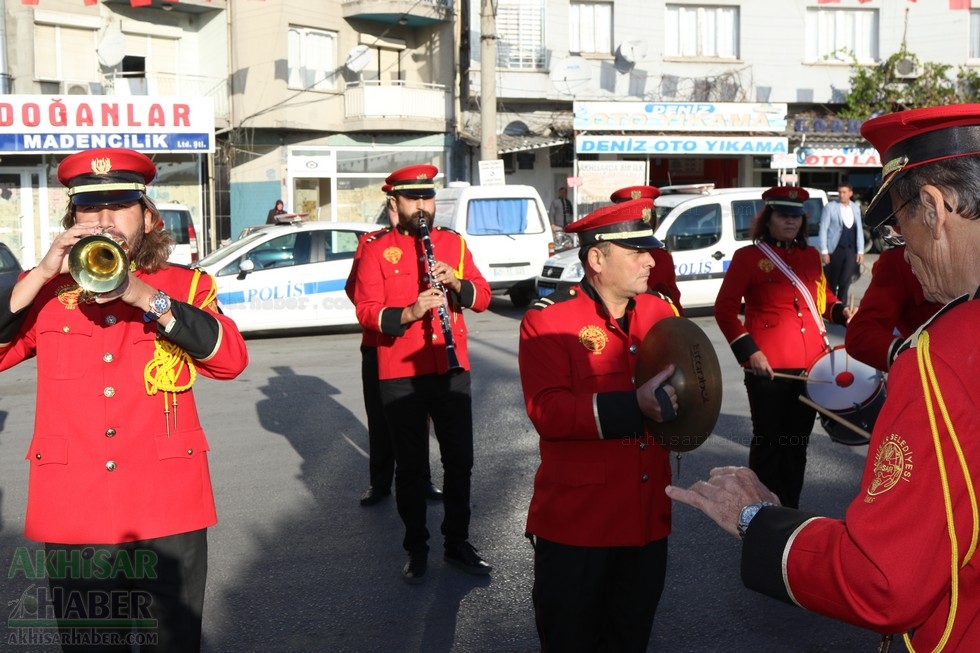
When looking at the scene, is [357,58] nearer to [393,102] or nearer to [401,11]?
[393,102]

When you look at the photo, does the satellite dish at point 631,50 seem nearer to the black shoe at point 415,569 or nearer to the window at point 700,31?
the window at point 700,31

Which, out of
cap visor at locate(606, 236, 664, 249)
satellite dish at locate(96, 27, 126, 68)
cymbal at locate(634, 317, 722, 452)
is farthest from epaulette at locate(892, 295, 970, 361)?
satellite dish at locate(96, 27, 126, 68)

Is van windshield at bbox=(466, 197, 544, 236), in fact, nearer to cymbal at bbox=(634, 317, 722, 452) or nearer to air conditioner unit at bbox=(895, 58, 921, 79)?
cymbal at bbox=(634, 317, 722, 452)

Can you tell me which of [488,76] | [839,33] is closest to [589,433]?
[488,76]

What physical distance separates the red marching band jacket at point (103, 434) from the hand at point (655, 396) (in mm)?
1354

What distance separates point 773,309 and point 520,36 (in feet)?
82.6

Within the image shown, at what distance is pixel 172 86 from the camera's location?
28.5m

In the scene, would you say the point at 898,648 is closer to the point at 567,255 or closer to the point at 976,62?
the point at 567,255

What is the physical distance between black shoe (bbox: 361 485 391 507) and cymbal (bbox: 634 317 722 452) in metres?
3.86

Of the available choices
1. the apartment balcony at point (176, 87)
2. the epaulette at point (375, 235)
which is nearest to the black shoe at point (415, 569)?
the epaulette at point (375, 235)

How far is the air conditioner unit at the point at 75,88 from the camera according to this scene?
86.8ft

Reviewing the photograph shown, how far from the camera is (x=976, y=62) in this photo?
3200cm

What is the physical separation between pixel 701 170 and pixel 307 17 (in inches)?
497

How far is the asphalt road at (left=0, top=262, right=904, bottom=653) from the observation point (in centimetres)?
471
